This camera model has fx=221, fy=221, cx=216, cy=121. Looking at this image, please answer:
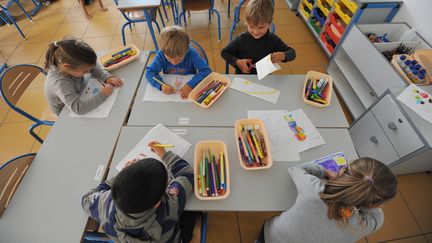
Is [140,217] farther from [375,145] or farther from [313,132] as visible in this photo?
[375,145]

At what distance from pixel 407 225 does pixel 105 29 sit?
171 inches

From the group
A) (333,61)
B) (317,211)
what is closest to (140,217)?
(317,211)

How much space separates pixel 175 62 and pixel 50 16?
368 cm

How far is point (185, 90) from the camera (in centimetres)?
147

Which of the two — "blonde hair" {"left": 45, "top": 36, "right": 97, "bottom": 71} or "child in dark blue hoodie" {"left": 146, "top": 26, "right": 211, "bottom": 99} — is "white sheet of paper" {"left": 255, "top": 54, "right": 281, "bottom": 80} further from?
"blonde hair" {"left": 45, "top": 36, "right": 97, "bottom": 71}

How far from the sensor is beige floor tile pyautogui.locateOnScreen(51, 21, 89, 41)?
3.44 metres

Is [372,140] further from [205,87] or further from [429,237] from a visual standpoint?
[205,87]

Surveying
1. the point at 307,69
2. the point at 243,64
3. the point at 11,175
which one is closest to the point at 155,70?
the point at 243,64

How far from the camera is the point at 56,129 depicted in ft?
4.31

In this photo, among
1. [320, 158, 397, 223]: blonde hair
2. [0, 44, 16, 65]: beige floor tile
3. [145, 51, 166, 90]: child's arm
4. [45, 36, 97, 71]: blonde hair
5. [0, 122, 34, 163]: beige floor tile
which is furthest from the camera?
[0, 44, 16, 65]: beige floor tile

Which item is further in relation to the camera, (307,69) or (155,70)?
(307,69)

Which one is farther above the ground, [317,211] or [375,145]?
[317,211]

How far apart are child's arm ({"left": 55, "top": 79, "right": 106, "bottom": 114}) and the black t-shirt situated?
3.39 feet

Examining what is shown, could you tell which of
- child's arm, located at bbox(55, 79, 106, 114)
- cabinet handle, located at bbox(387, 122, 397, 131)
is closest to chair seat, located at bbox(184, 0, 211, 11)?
child's arm, located at bbox(55, 79, 106, 114)
